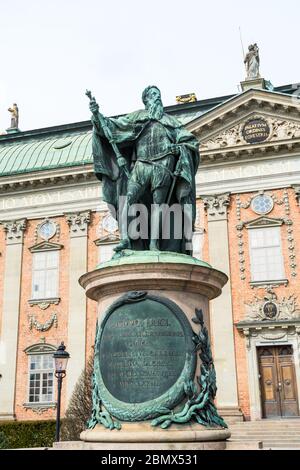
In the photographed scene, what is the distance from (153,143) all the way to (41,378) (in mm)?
21473

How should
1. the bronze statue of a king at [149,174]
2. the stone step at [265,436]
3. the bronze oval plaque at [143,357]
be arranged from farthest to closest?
1. the stone step at [265,436]
2. the bronze statue of a king at [149,174]
3. the bronze oval plaque at [143,357]

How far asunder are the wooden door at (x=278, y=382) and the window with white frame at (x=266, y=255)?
10.4 feet

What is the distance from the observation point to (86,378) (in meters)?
20.5

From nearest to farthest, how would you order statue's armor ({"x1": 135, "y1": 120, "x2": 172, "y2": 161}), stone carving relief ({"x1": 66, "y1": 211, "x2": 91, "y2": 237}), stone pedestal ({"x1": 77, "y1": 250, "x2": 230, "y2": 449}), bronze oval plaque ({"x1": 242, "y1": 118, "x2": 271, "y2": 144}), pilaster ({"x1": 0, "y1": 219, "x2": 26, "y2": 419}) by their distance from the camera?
1. stone pedestal ({"x1": 77, "y1": 250, "x2": 230, "y2": 449})
2. statue's armor ({"x1": 135, "y1": 120, "x2": 172, "y2": 161})
3. bronze oval plaque ({"x1": 242, "y1": 118, "x2": 271, "y2": 144})
4. pilaster ({"x1": 0, "y1": 219, "x2": 26, "y2": 419})
5. stone carving relief ({"x1": 66, "y1": 211, "x2": 91, "y2": 237})

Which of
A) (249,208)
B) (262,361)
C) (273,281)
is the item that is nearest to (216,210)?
(249,208)

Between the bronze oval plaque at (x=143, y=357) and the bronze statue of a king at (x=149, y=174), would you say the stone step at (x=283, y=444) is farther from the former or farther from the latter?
the bronze oval plaque at (x=143, y=357)

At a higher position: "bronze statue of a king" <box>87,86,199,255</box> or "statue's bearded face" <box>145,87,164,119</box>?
"statue's bearded face" <box>145,87,164,119</box>

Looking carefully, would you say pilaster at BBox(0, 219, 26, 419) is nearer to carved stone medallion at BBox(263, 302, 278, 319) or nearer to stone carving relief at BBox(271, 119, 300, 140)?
carved stone medallion at BBox(263, 302, 278, 319)

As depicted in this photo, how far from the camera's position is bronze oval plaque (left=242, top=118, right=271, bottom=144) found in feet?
87.4

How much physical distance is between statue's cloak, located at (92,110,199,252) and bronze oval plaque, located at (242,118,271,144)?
63.9 ft

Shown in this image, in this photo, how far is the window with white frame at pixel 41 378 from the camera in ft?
86.8

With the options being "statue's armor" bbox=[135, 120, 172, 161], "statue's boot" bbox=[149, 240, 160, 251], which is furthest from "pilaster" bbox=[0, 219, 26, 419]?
"statue's armor" bbox=[135, 120, 172, 161]

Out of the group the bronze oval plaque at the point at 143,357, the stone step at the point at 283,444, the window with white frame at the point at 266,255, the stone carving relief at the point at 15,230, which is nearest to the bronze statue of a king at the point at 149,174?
the bronze oval plaque at the point at 143,357
